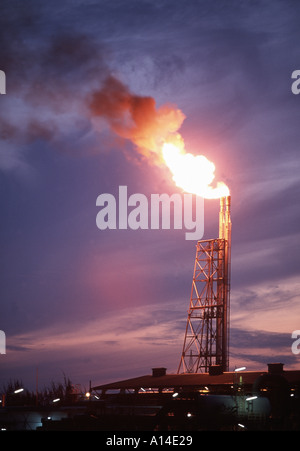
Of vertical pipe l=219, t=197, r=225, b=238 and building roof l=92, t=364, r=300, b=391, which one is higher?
vertical pipe l=219, t=197, r=225, b=238

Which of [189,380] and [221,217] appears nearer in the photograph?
[189,380]

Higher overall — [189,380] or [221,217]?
[221,217]

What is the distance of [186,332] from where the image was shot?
75.5 metres

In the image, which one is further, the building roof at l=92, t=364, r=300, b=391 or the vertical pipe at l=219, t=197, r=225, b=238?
the vertical pipe at l=219, t=197, r=225, b=238

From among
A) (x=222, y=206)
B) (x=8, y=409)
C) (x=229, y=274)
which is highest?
Result: (x=222, y=206)

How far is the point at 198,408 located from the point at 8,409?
70.9 ft

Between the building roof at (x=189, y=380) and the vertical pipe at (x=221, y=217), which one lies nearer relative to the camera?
the building roof at (x=189, y=380)

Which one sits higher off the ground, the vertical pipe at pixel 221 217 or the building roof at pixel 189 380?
the vertical pipe at pixel 221 217
